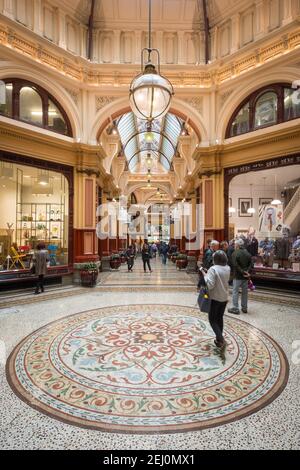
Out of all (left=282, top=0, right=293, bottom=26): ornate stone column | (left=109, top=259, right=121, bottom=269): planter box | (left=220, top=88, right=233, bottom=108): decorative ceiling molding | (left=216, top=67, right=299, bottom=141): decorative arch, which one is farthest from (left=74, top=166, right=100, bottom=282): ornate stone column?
(left=282, top=0, right=293, bottom=26): ornate stone column

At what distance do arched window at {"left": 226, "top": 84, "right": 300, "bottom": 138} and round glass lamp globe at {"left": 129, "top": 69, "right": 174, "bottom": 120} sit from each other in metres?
4.47

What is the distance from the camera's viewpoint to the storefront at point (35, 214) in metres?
7.68

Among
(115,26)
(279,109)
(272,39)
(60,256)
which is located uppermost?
(115,26)

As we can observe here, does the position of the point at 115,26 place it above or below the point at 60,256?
above

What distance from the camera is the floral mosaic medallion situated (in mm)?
2223

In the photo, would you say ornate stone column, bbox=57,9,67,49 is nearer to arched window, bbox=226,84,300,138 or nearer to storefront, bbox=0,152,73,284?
storefront, bbox=0,152,73,284

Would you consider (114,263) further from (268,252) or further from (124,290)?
(268,252)

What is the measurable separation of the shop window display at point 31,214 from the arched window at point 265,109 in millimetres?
5911

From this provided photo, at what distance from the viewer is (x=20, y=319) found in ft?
15.5

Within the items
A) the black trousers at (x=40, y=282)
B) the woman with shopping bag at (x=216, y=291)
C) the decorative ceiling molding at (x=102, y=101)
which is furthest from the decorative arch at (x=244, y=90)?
the black trousers at (x=40, y=282)

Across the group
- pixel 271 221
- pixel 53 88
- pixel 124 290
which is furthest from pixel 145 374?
pixel 271 221

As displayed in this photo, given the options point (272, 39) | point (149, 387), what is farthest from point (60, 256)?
point (272, 39)

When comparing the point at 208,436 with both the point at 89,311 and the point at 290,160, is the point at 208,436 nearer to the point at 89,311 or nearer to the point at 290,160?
the point at 89,311
